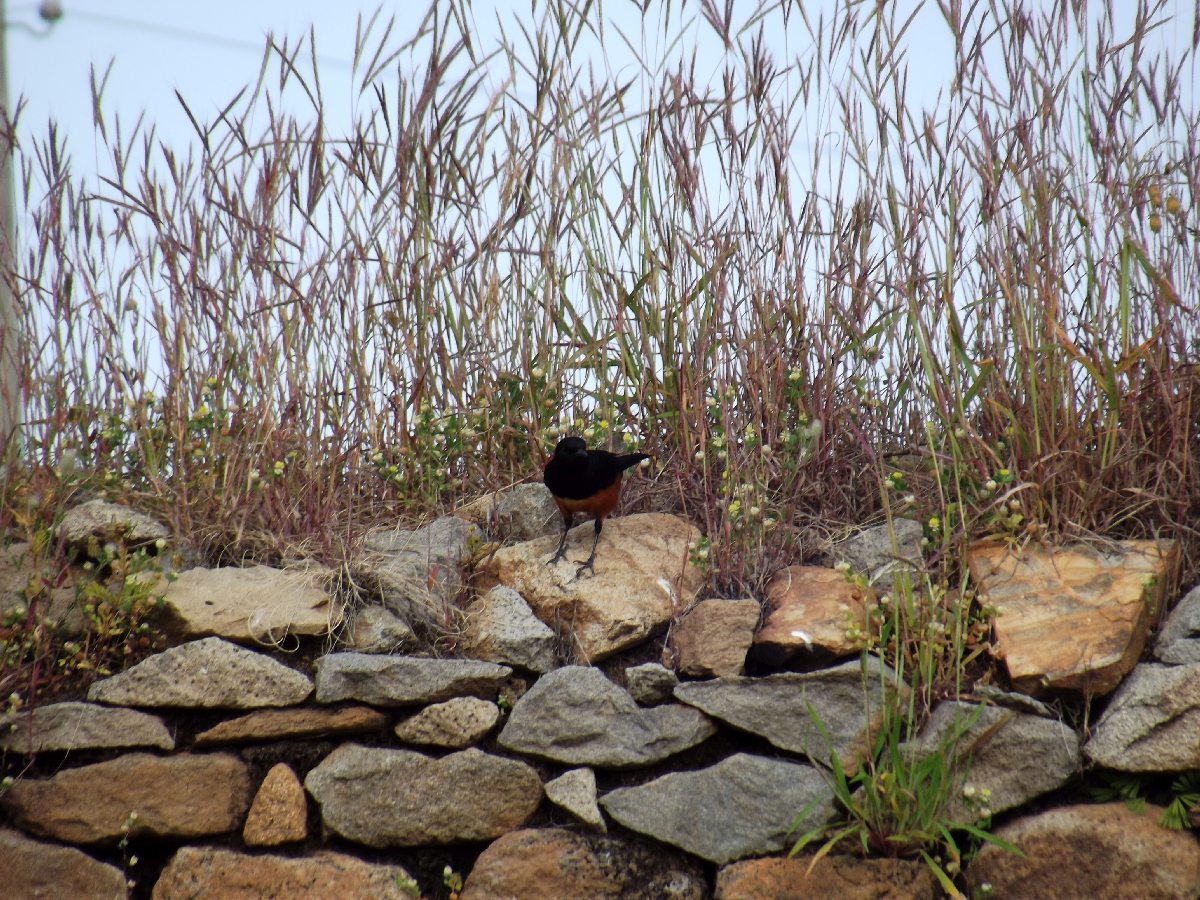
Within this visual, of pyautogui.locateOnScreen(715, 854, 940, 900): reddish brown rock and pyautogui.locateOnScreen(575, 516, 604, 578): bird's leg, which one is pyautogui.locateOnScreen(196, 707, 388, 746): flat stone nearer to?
pyautogui.locateOnScreen(575, 516, 604, 578): bird's leg

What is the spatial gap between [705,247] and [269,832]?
218 centimetres

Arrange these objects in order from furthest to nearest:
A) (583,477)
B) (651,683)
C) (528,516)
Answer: (528,516) → (583,477) → (651,683)

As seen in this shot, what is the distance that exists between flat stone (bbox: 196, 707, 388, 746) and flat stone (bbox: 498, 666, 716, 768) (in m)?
0.38

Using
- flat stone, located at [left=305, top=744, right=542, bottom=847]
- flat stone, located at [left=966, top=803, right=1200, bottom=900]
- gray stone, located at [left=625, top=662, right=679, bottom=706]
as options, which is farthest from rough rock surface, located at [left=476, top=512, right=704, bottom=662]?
flat stone, located at [left=966, top=803, right=1200, bottom=900]

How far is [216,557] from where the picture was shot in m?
3.20

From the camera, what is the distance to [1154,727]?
2.36 m

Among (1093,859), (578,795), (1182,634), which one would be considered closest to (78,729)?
(578,795)

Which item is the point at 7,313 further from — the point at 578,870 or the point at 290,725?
the point at 578,870

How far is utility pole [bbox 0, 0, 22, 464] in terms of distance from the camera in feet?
10.5

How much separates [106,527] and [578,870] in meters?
1.71

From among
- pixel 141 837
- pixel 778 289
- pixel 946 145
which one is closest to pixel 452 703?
pixel 141 837

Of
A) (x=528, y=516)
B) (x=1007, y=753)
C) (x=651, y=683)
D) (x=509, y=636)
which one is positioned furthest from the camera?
(x=528, y=516)

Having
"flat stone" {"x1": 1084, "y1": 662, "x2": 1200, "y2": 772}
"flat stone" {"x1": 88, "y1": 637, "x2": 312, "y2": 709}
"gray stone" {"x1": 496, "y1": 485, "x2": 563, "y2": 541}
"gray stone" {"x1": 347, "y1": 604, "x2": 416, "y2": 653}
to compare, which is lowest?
"flat stone" {"x1": 1084, "y1": 662, "x2": 1200, "y2": 772}

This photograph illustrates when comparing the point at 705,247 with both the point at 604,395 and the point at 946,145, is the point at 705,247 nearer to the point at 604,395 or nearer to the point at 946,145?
the point at 604,395
